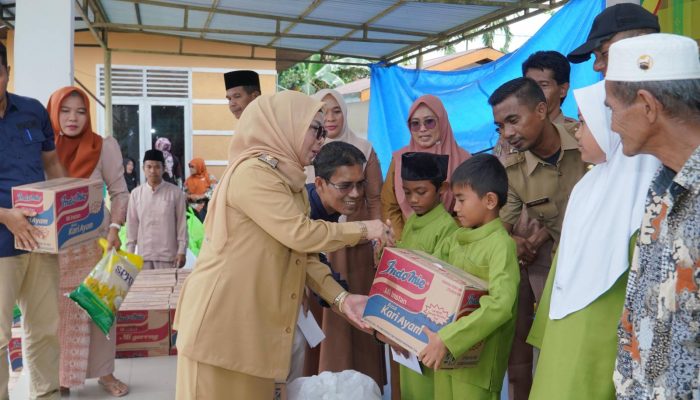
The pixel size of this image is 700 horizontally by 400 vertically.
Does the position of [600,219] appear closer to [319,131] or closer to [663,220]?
[663,220]

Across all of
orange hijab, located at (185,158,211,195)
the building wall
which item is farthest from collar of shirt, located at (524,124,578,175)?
the building wall

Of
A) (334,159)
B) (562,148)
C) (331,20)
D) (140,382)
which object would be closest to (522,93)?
(562,148)

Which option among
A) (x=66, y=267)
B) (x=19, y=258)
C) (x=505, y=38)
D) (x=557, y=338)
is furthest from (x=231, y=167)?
(x=505, y=38)

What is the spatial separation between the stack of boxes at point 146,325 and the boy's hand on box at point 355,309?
2.83m

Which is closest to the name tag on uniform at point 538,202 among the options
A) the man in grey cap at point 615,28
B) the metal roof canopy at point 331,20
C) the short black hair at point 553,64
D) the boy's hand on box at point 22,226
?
the man in grey cap at point 615,28

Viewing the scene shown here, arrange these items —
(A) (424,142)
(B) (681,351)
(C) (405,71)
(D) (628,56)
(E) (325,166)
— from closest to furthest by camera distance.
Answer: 1. (B) (681,351)
2. (D) (628,56)
3. (E) (325,166)
4. (A) (424,142)
5. (C) (405,71)

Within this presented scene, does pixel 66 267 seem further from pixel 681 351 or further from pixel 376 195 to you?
pixel 681 351

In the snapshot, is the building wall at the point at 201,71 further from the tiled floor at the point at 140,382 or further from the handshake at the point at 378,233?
the handshake at the point at 378,233

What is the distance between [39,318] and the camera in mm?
3344

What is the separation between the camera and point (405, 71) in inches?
337

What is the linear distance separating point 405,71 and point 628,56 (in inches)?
287

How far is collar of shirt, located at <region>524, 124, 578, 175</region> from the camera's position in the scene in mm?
2891

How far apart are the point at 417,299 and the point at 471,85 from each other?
5.23 meters

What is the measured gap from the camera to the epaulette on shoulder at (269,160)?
7.11 ft
